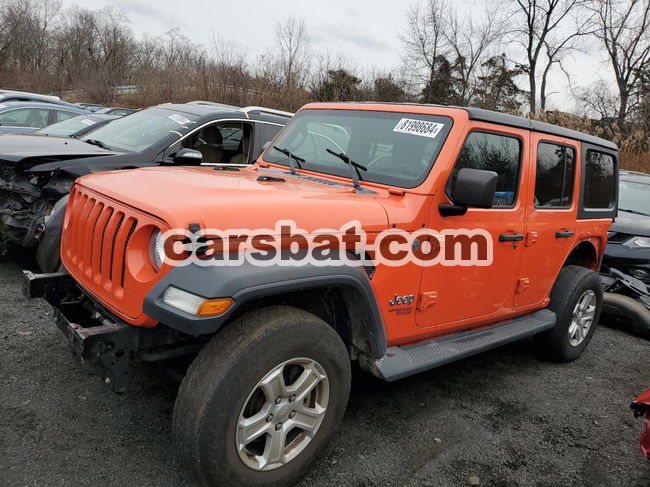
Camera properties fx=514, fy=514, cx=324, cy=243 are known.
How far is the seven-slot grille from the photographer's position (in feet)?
7.68

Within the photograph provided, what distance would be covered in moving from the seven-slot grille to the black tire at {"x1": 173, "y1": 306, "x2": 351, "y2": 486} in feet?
1.88

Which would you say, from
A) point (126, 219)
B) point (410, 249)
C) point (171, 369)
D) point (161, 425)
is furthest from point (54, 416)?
point (410, 249)

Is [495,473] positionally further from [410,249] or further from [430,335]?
[410,249]

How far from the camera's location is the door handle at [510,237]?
3.45m

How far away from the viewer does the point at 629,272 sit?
6230 mm

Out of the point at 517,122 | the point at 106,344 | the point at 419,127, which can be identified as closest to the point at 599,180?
the point at 517,122

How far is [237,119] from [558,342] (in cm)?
429

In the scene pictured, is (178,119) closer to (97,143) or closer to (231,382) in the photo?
(97,143)

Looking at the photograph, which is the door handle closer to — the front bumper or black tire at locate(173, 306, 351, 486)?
black tire at locate(173, 306, 351, 486)

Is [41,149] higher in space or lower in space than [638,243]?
higher

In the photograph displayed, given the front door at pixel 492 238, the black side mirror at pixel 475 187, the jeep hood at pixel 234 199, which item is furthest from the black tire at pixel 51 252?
the black side mirror at pixel 475 187

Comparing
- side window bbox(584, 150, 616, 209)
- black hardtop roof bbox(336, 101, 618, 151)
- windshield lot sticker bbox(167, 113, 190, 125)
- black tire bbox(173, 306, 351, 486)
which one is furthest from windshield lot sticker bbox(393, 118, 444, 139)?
windshield lot sticker bbox(167, 113, 190, 125)

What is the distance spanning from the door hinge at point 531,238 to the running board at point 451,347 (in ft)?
2.07

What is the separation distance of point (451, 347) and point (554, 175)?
1731mm
